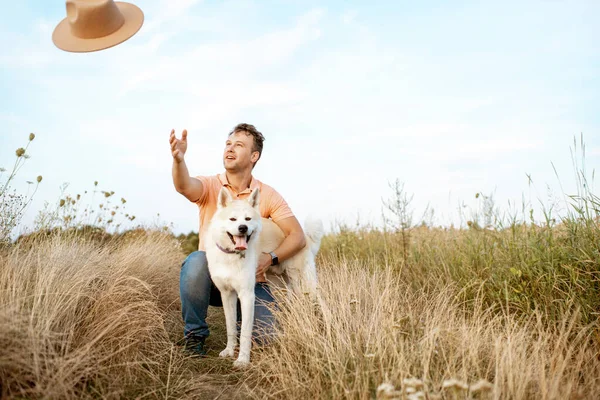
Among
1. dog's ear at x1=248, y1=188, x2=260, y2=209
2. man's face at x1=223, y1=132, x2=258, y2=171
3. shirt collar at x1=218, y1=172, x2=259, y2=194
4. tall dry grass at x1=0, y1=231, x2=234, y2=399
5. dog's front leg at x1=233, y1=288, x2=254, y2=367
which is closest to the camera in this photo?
tall dry grass at x1=0, y1=231, x2=234, y2=399

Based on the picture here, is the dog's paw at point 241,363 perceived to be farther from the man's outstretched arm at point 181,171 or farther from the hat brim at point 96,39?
the hat brim at point 96,39

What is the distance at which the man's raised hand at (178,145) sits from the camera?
312 centimetres

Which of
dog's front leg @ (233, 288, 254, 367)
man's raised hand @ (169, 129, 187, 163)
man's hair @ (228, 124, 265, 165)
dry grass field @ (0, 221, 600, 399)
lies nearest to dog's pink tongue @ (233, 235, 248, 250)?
dog's front leg @ (233, 288, 254, 367)

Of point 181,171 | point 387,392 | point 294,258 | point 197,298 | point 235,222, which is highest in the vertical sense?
point 181,171

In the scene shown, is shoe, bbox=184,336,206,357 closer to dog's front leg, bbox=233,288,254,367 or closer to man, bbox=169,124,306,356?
man, bbox=169,124,306,356

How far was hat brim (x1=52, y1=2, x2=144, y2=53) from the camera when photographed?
288cm

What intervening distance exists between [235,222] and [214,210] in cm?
69

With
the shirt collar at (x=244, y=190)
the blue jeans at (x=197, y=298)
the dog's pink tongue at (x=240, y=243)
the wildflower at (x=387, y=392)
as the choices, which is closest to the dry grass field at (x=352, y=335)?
the wildflower at (x=387, y=392)

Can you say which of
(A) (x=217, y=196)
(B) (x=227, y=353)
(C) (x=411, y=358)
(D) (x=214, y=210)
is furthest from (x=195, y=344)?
(C) (x=411, y=358)

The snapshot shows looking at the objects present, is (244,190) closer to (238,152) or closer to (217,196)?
(217,196)

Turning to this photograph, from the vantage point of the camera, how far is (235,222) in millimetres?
3205

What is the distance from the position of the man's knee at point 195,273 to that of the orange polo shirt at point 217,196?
26cm

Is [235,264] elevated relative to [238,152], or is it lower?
lower

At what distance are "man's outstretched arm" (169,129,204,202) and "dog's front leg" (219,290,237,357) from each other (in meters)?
0.89
